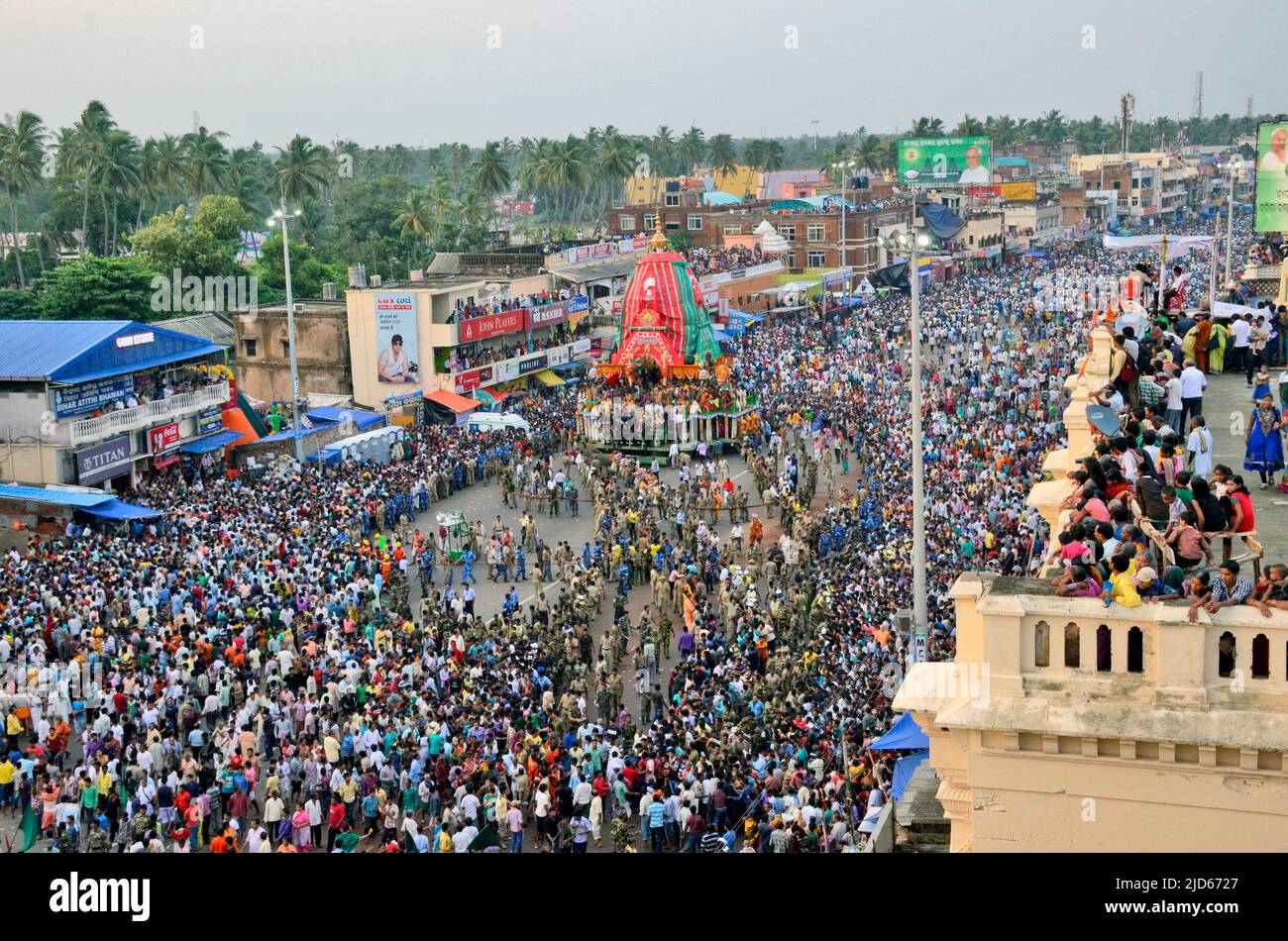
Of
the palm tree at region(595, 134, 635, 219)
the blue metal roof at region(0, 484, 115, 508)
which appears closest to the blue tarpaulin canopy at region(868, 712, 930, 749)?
the blue metal roof at region(0, 484, 115, 508)

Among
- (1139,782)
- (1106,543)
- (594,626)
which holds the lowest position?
(594,626)

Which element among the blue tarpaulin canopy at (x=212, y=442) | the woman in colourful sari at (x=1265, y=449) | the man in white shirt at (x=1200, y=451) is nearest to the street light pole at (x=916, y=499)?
the man in white shirt at (x=1200, y=451)

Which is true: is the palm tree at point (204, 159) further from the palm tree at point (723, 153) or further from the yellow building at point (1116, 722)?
the yellow building at point (1116, 722)

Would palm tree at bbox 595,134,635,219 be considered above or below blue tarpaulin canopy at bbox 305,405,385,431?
above

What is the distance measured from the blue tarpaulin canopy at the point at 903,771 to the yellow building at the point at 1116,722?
21.6ft

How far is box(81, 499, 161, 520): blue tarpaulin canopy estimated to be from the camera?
34.3 meters

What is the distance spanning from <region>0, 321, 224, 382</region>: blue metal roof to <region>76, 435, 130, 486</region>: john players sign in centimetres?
167

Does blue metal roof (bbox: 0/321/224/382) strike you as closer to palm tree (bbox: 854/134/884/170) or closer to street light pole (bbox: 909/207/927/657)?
street light pole (bbox: 909/207/927/657)

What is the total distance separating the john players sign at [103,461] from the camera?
37.1m
